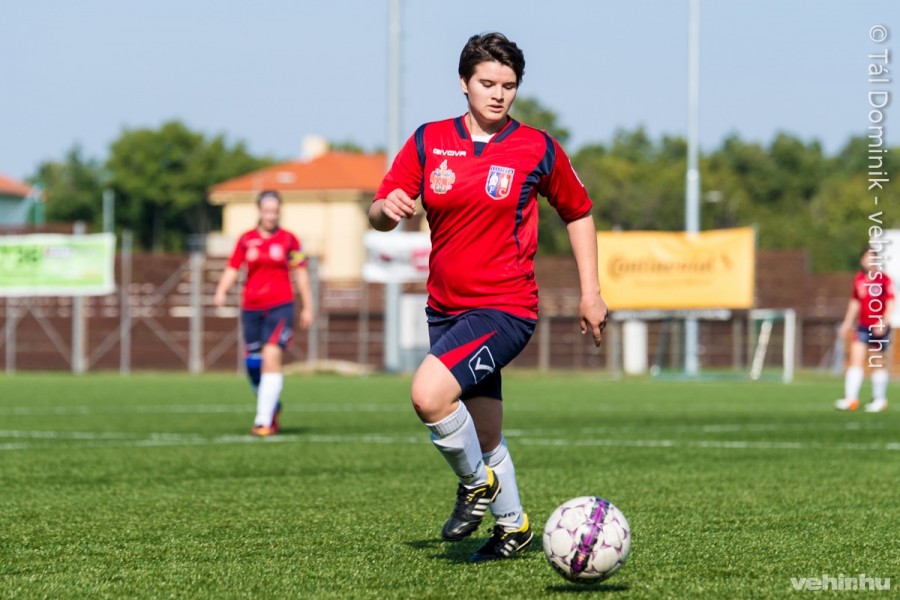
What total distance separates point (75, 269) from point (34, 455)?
21.1 meters

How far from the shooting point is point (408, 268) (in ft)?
96.6

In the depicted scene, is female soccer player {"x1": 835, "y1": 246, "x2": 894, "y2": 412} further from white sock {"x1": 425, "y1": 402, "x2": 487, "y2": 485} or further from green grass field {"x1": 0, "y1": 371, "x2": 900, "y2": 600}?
white sock {"x1": 425, "y1": 402, "x2": 487, "y2": 485}

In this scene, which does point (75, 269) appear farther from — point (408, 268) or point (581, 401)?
point (581, 401)

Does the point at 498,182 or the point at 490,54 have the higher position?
the point at 490,54

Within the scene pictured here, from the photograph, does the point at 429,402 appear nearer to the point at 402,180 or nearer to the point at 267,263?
the point at 402,180

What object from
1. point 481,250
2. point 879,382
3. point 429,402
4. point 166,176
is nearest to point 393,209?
point 481,250

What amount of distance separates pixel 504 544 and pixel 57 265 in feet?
87.4

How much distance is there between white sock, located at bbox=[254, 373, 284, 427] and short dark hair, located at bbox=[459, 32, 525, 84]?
6.97 m

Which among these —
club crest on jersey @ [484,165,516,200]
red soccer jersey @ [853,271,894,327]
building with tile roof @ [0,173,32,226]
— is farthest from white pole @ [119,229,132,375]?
building with tile roof @ [0,173,32,226]

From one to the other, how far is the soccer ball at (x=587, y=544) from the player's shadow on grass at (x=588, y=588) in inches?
1.4

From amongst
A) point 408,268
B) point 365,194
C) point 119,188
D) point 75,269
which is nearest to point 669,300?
point 408,268

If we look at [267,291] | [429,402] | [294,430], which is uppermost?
[267,291]

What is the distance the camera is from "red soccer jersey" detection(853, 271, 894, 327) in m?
15.7

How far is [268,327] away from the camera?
41.0 ft
